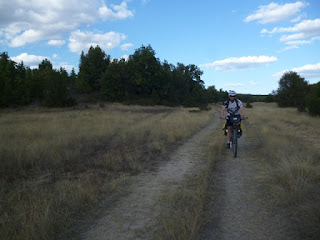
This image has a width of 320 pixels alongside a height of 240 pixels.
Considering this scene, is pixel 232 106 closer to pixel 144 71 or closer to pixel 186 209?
pixel 186 209

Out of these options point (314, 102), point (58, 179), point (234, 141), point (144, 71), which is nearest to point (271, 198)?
point (234, 141)

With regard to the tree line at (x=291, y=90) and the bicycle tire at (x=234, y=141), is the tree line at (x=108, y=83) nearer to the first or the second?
the tree line at (x=291, y=90)

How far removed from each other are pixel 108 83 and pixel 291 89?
39115 mm

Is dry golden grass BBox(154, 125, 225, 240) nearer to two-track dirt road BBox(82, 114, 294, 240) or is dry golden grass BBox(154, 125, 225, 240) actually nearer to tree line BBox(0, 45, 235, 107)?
two-track dirt road BBox(82, 114, 294, 240)

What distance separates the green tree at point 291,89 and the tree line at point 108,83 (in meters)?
17.1

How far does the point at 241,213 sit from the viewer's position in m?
4.01

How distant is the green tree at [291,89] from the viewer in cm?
5044

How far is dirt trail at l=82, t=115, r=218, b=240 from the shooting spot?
3496 millimetres

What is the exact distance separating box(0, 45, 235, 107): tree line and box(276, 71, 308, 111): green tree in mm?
17119

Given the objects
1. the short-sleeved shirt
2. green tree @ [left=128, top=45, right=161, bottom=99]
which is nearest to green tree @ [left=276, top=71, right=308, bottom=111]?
green tree @ [left=128, top=45, right=161, bottom=99]

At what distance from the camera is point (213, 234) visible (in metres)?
3.40

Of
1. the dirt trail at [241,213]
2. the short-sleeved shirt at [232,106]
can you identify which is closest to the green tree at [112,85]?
the short-sleeved shirt at [232,106]

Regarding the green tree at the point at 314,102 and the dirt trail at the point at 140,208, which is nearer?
the dirt trail at the point at 140,208

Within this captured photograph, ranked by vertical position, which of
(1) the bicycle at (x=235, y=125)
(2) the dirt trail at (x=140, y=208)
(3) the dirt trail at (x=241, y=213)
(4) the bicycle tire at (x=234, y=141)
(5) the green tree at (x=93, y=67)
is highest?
(5) the green tree at (x=93, y=67)
